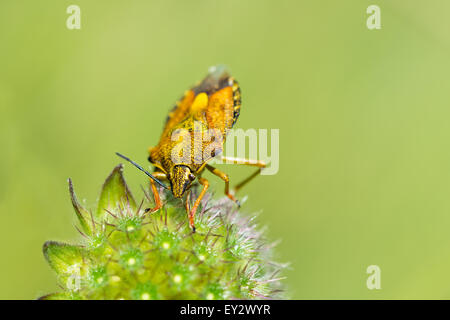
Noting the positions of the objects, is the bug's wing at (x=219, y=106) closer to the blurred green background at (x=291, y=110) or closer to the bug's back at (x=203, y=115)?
the bug's back at (x=203, y=115)

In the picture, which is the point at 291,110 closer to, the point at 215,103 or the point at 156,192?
the point at 215,103

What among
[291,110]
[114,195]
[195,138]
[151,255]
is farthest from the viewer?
[291,110]

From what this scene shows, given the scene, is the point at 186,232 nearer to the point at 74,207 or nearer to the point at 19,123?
the point at 74,207

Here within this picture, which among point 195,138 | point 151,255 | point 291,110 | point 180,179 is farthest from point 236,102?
point 291,110

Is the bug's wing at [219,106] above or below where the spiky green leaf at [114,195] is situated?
above

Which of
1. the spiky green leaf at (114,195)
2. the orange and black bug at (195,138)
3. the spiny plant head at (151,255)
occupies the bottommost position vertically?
the spiny plant head at (151,255)

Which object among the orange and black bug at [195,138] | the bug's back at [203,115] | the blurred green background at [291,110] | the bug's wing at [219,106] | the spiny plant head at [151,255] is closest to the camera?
the spiny plant head at [151,255]

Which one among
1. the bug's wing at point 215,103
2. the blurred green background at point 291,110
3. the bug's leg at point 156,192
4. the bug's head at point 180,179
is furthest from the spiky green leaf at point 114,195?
the blurred green background at point 291,110
